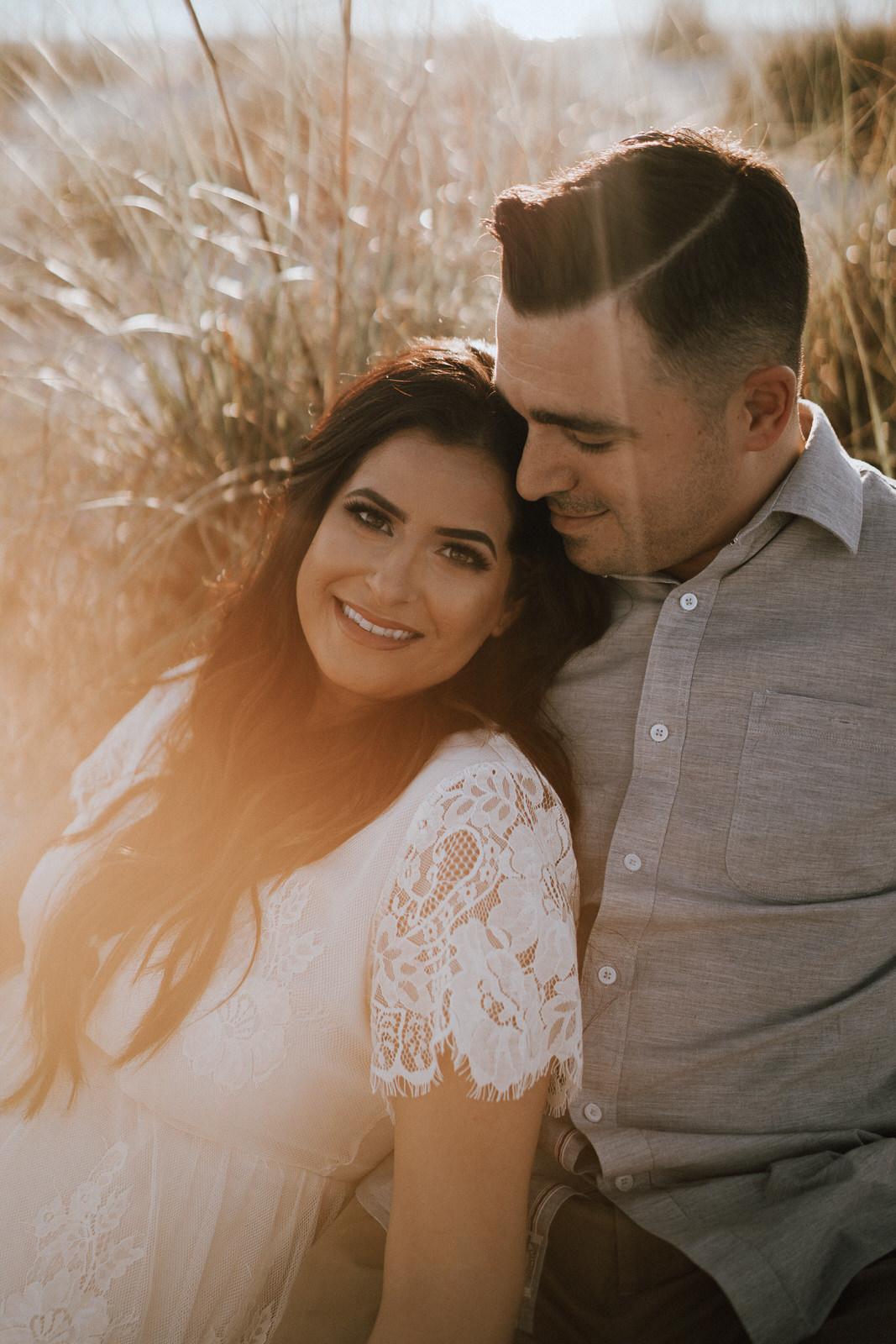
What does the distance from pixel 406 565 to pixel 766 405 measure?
2.44 ft

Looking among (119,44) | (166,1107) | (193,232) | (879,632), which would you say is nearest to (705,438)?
(879,632)

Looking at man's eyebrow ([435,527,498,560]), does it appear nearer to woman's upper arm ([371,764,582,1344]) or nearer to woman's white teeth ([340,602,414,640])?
woman's white teeth ([340,602,414,640])

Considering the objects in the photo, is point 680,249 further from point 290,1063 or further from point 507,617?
point 290,1063

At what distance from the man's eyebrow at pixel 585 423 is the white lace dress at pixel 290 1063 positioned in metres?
0.59

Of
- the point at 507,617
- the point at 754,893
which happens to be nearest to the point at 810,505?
the point at 507,617

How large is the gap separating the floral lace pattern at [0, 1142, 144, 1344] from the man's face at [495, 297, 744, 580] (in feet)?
4.46

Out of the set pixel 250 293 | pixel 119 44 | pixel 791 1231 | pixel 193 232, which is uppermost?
pixel 119 44

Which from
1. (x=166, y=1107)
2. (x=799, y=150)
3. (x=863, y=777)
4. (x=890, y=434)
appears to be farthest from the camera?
(x=799, y=150)

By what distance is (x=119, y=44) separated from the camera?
11.2 ft

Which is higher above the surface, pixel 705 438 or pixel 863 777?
pixel 705 438

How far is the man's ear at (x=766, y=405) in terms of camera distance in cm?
180

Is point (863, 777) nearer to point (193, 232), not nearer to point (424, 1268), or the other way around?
point (424, 1268)

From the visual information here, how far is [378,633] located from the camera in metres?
1.78

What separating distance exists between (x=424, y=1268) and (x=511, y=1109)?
246 mm
